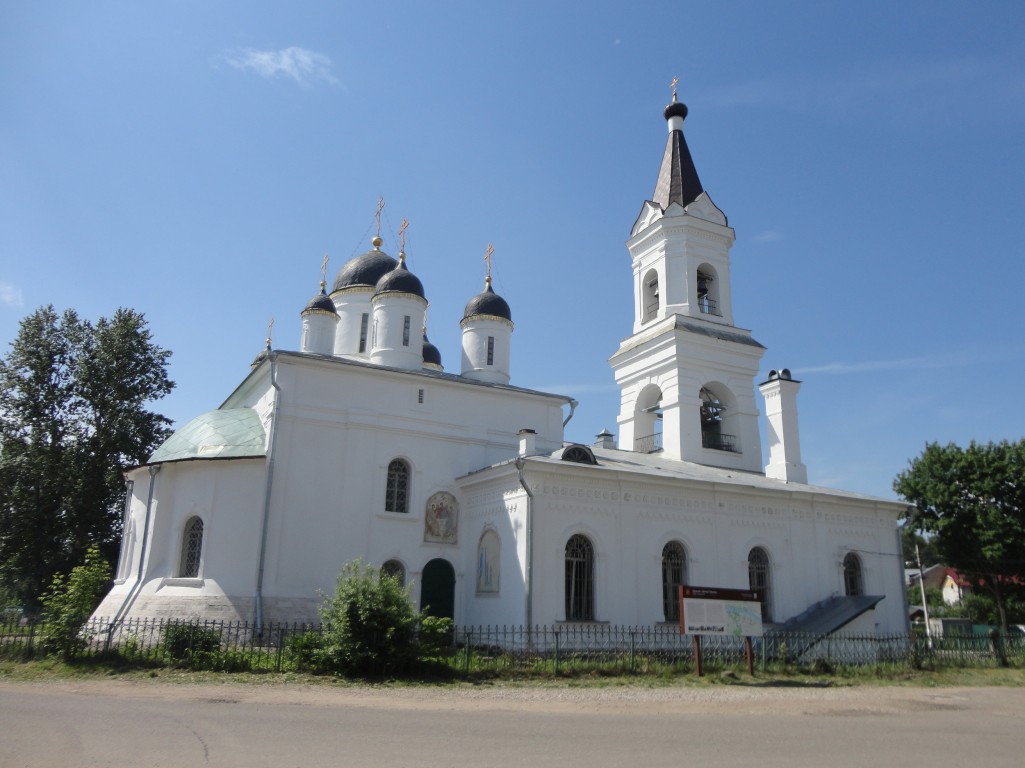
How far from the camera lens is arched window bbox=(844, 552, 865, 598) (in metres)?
22.4

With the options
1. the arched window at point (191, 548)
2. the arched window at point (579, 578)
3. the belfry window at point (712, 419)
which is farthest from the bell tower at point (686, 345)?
the arched window at point (191, 548)

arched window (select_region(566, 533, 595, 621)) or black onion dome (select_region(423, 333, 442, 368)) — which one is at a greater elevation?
black onion dome (select_region(423, 333, 442, 368))

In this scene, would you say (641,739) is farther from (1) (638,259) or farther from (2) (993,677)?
(1) (638,259)

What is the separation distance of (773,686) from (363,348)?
14.8 metres

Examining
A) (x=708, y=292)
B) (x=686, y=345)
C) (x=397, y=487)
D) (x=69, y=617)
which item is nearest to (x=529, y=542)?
(x=397, y=487)

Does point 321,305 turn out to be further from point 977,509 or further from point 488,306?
point 977,509

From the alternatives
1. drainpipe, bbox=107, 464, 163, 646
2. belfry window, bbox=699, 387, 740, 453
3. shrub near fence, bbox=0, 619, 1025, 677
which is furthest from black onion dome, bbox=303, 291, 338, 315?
belfry window, bbox=699, 387, 740, 453

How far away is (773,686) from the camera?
13656mm

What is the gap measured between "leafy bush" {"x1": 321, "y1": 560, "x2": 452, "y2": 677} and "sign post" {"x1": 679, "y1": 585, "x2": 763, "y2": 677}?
481 cm

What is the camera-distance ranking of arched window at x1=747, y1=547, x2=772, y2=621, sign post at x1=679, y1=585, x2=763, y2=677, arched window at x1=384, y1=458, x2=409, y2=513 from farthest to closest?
arched window at x1=747, y1=547, x2=772, y2=621, arched window at x1=384, y1=458, x2=409, y2=513, sign post at x1=679, y1=585, x2=763, y2=677

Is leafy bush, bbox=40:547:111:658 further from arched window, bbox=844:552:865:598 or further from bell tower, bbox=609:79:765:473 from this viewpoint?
arched window, bbox=844:552:865:598

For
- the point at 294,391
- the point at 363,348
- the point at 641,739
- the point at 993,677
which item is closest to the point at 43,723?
the point at 641,739

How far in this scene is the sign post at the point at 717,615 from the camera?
1427 cm

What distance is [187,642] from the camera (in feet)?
43.0
